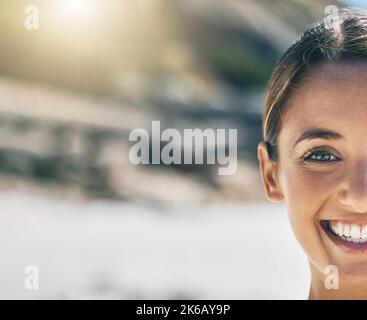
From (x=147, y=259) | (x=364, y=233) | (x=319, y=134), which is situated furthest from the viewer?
(x=147, y=259)

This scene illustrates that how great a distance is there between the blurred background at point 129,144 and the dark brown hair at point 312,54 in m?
0.16

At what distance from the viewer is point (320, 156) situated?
2.03 metres

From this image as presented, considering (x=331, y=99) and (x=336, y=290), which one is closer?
(x=331, y=99)

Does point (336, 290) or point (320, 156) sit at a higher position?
point (320, 156)

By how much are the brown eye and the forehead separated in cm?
→ 9

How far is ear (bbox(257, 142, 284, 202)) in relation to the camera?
213cm

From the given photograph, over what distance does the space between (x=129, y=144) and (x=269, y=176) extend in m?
0.60

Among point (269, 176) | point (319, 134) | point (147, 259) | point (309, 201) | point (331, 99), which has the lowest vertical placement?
point (147, 259)

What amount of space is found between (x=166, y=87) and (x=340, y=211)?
86cm

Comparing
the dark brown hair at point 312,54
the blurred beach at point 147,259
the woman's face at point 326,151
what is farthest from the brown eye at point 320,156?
the blurred beach at point 147,259

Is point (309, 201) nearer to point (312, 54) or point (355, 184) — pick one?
point (355, 184)

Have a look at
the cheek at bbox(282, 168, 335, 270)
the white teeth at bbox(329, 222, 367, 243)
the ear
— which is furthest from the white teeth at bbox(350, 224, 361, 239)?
the ear

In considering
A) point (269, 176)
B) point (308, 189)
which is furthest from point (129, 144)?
point (308, 189)

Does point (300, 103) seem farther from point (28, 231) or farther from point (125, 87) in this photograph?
point (28, 231)
